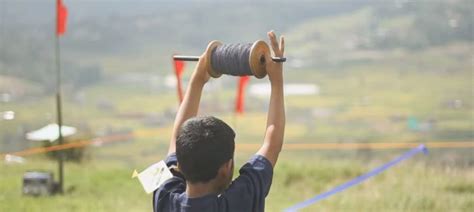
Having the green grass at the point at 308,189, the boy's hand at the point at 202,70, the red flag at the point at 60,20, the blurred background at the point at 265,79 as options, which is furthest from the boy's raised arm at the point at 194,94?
the blurred background at the point at 265,79

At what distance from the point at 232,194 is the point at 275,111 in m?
0.36

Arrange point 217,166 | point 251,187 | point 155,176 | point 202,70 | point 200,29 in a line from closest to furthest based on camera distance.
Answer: point 217,166, point 251,187, point 155,176, point 202,70, point 200,29

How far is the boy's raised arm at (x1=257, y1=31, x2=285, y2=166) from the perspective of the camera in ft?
9.15

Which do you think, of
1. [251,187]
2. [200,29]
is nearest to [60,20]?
[251,187]

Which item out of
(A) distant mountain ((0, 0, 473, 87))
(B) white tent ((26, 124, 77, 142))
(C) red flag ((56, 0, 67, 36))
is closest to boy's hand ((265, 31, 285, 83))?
(C) red flag ((56, 0, 67, 36))

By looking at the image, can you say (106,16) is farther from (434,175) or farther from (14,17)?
(434,175)

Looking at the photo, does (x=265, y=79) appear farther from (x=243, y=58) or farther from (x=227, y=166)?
(x=227, y=166)

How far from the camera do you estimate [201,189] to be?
257cm

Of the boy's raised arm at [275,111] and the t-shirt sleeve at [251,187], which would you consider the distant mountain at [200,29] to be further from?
the t-shirt sleeve at [251,187]

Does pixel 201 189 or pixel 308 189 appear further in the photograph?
pixel 308 189

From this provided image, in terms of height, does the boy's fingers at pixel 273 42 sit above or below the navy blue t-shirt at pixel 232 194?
above

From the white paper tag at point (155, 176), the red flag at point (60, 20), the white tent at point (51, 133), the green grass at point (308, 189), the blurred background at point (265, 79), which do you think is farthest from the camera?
the blurred background at point (265, 79)

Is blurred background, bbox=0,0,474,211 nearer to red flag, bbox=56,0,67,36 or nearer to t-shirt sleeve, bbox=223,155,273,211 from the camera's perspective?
red flag, bbox=56,0,67,36

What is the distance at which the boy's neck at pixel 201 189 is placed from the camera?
2.57 m
